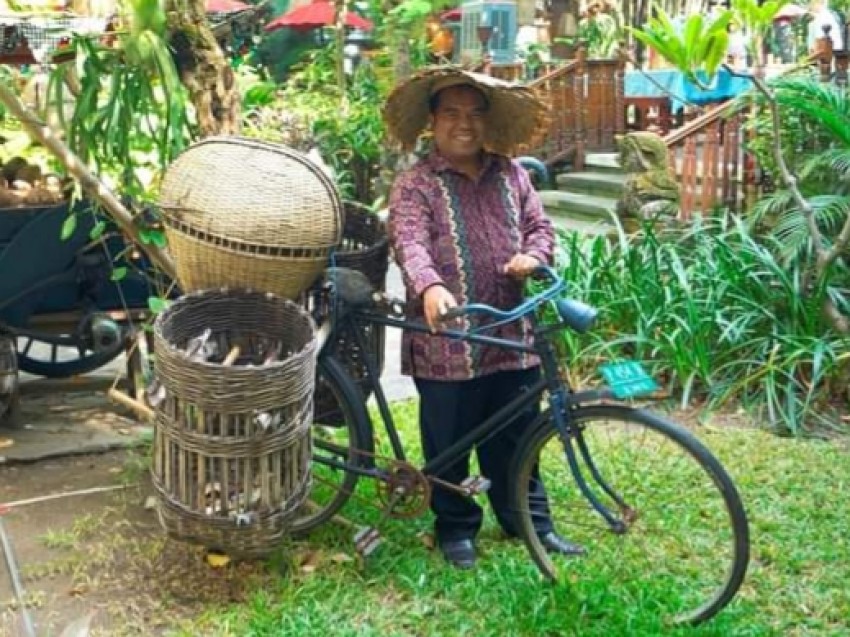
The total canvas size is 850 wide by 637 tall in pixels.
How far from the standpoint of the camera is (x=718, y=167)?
8.72 m

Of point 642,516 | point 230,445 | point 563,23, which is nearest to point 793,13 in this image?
point 563,23

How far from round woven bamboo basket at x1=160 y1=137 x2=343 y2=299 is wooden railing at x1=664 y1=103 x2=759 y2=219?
5.32 metres

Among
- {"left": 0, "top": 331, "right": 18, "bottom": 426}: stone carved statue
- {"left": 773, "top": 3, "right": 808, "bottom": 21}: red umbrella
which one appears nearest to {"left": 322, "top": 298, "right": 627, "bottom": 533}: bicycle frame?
{"left": 0, "top": 331, "right": 18, "bottom": 426}: stone carved statue

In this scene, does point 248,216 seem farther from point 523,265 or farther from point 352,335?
point 523,265

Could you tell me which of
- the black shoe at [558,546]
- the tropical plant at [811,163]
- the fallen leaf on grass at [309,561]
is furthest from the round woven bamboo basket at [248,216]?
the tropical plant at [811,163]

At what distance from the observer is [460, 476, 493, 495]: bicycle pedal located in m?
3.86

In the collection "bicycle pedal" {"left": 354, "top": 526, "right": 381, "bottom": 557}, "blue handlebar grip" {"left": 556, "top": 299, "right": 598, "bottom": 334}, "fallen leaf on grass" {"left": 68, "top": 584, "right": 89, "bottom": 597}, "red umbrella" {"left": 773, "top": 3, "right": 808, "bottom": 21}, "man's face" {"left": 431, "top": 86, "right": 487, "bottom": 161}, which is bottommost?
"fallen leaf on grass" {"left": 68, "top": 584, "right": 89, "bottom": 597}

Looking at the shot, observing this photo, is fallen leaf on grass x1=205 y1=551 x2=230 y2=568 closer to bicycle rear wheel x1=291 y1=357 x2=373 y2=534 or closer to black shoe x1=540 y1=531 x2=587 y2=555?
bicycle rear wheel x1=291 y1=357 x2=373 y2=534

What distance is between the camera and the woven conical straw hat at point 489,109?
3.74 metres

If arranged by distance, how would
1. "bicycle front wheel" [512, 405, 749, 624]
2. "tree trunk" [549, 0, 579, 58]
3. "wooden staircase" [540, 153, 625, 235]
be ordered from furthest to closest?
"tree trunk" [549, 0, 579, 58] → "wooden staircase" [540, 153, 625, 235] → "bicycle front wheel" [512, 405, 749, 624]

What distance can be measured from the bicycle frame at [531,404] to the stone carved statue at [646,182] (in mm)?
4656

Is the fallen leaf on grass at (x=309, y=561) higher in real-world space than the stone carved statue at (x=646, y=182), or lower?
lower

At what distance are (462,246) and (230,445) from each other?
1.04m

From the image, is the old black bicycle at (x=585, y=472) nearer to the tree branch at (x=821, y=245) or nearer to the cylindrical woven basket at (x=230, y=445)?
the cylindrical woven basket at (x=230, y=445)
